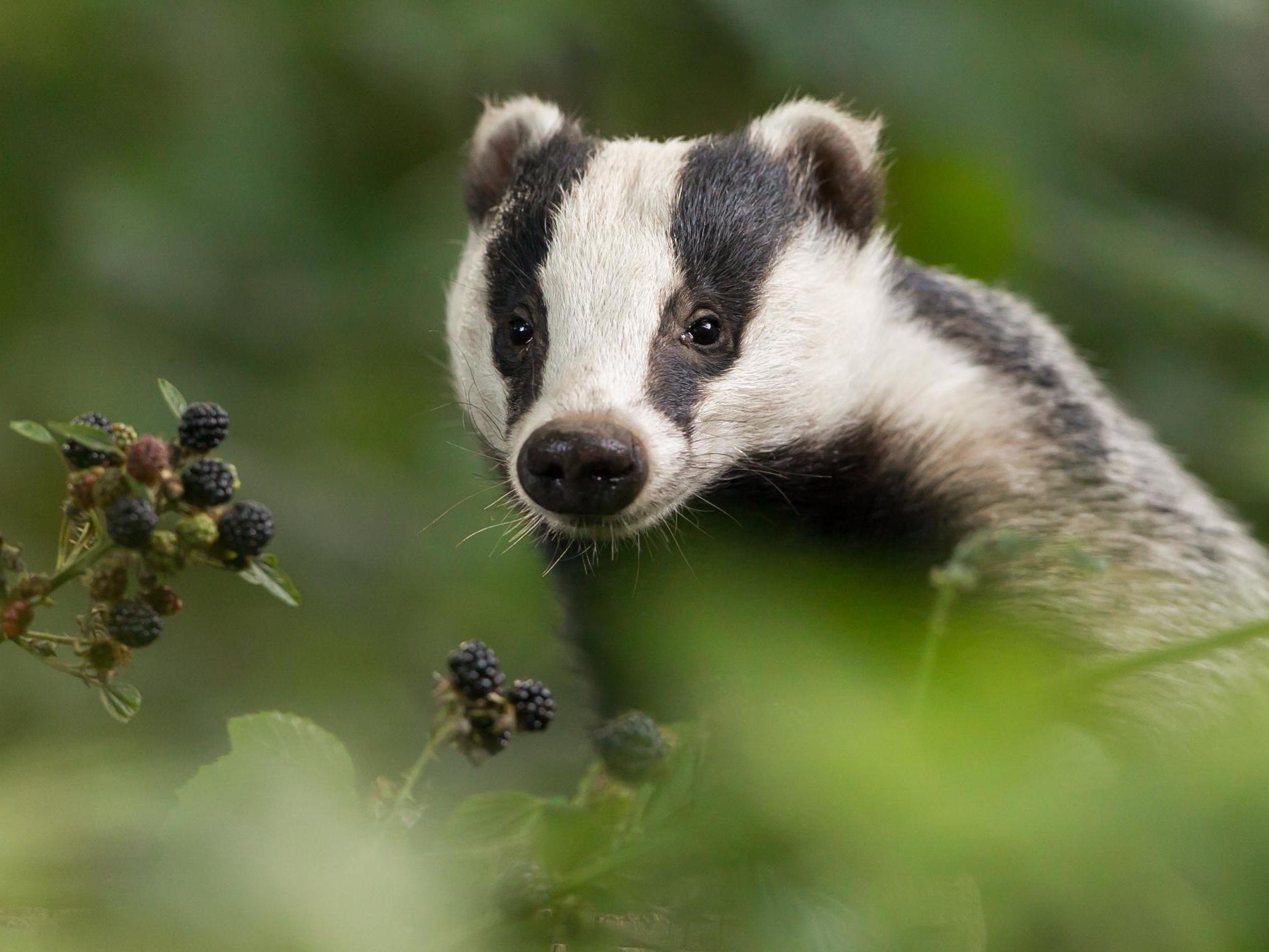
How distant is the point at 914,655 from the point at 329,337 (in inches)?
100

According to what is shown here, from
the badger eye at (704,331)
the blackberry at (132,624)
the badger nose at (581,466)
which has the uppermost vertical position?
the badger eye at (704,331)

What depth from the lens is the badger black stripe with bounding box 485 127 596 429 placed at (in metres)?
2.17

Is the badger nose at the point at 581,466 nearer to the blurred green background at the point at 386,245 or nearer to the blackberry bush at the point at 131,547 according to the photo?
the blackberry bush at the point at 131,547

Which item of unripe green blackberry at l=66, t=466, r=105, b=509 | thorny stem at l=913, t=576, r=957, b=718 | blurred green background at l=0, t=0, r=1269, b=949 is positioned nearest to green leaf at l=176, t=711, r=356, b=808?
unripe green blackberry at l=66, t=466, r=105, b=509

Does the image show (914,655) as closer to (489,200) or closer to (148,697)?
(489,200)

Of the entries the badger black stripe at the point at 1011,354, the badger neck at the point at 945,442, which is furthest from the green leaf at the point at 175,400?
the badger black stripe at the point at 1011,354

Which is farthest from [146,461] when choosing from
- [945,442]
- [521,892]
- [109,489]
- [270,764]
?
[945,442]

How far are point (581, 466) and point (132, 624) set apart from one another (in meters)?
→ 0.76

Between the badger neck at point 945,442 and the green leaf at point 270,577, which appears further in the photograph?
the badger neck at point 945,442

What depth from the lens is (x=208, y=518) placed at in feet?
3.84

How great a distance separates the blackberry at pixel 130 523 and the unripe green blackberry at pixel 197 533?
3 cm

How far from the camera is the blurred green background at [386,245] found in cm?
283

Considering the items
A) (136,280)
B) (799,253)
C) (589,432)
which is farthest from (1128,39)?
(136,280)

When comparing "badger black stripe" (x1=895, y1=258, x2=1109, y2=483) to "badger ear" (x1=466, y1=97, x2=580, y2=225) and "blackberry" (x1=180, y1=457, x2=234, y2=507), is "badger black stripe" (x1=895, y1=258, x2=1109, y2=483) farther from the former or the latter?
"blackberry" (x1=180, y1=457, x2=234, y2=507)
